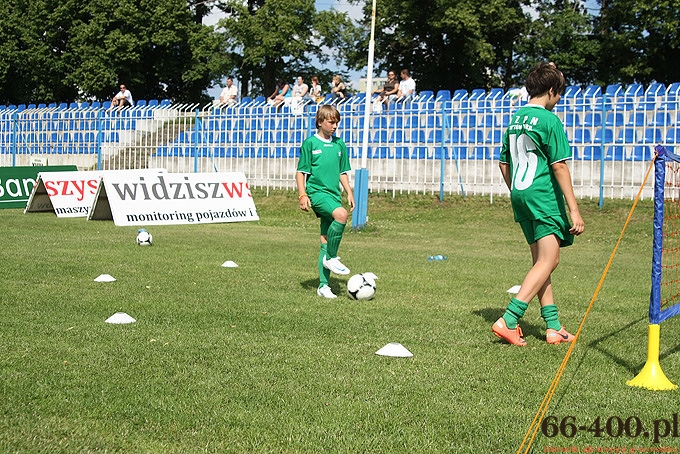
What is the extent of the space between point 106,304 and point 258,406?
3.45 m

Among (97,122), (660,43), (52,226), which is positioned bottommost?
(52,226)

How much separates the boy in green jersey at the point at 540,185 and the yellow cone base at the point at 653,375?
3.99 feet

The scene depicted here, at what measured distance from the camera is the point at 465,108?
842 inches

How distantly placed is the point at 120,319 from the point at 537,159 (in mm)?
3516

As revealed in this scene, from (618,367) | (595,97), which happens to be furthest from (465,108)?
(618,367)

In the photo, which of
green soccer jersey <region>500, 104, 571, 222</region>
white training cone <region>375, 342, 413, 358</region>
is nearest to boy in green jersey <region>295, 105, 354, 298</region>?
green soccer jersey <region>500, 104, 571, 222</region>

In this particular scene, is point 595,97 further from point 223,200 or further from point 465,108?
point 223,200

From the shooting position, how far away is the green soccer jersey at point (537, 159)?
6.23 meters

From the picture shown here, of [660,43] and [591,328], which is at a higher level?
[660,43]

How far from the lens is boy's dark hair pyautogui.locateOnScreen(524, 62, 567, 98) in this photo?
6348 mm

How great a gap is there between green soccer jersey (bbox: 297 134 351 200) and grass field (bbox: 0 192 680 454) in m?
1.13

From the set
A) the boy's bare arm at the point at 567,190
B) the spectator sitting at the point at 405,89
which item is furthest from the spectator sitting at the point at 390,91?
the boy's bare arm at the point at 567,190

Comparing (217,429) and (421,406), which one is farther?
(421,406)

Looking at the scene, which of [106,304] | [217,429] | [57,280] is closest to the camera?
[217,429]
